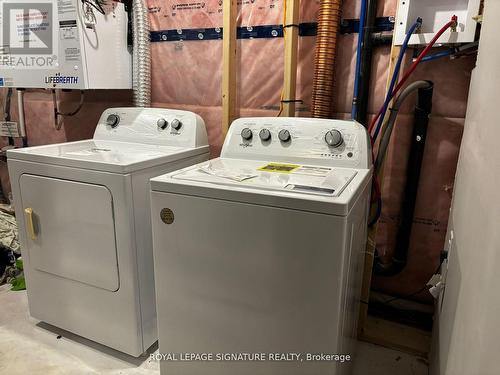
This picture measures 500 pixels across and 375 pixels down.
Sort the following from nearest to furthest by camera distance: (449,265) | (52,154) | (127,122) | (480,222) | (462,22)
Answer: (480,222) → (449,265) → (462,22) → (52,154) → (127,122)

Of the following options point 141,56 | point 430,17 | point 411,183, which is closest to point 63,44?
point 141,56

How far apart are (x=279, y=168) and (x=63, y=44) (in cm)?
139

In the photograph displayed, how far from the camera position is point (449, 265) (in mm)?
1414

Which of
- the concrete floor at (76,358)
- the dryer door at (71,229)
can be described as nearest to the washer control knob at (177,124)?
the dryer door at (71,229)

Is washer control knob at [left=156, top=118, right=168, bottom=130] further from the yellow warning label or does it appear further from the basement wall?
the basement wall

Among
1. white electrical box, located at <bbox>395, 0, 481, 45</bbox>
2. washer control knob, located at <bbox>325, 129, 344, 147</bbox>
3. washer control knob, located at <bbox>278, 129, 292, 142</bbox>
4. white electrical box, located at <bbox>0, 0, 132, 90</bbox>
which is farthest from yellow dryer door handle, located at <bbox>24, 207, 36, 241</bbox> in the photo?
white electrical box, located at <bbox>395, 0, 481, 45</bbox>

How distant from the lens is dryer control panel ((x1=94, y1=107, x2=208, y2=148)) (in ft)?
6.38

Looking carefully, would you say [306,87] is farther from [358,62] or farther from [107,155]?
[107,155]

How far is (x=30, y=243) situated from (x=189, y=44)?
140 centimetres

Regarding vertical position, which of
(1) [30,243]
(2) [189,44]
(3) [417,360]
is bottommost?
(3) [417,360]

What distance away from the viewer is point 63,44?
76.8 inches

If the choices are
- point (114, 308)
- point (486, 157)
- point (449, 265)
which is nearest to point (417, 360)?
point (449, 265)

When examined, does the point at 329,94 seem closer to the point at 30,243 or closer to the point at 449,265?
the point at 449,265

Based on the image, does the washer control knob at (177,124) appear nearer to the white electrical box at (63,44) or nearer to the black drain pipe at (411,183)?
the white electrical box at (63,44)
